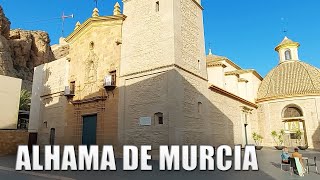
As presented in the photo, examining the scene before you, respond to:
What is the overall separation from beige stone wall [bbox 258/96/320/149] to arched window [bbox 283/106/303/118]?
0.51 m

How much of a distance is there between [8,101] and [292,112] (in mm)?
25904

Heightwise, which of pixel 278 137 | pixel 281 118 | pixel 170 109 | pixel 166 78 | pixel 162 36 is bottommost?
pixel 278 137

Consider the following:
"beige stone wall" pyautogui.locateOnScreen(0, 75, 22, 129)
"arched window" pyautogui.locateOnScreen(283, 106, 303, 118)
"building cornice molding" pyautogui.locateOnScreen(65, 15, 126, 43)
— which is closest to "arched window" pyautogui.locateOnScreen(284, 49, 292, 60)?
"arched window" pyautogui.locateOnScreen(283, 106, 303, 118)

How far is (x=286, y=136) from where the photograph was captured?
2375 cm

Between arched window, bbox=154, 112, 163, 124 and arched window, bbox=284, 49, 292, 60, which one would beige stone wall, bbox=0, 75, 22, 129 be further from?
arched window, bbox=284, 49, 292, 60

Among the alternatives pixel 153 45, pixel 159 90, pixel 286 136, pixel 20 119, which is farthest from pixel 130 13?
pixel 20 119

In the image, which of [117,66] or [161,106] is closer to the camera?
[161,106]

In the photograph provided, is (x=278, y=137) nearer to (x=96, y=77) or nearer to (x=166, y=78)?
(x=166, y=78)

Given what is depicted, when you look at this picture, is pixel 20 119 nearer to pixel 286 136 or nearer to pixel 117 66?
pixel 117 66

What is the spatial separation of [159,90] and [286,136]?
16.9 metres

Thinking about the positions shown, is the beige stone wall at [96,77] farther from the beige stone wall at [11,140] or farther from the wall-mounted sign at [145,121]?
the beige stone wall at [11,140]

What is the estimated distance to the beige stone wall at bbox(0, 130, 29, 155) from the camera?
55.8 ft

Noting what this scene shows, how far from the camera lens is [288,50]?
29.4 meters

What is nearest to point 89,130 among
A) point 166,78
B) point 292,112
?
point 166,78
